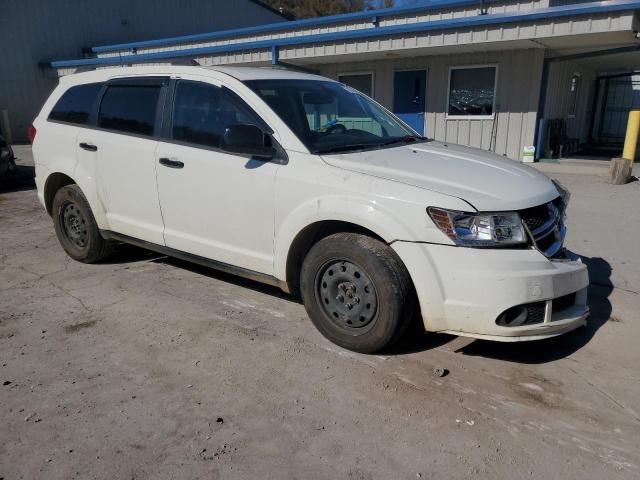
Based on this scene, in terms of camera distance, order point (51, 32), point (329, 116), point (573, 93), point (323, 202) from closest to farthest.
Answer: point (323, 202)
point (329, 116)
point (573, 93)
point (51, 32)

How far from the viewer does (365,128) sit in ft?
13.9

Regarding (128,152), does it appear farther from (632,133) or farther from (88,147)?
(632,133)

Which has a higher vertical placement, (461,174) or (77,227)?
(461,174)

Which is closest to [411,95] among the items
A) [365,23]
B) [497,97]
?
[497,97]

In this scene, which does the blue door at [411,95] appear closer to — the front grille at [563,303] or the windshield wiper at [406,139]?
the windshield wiper at [406,139]

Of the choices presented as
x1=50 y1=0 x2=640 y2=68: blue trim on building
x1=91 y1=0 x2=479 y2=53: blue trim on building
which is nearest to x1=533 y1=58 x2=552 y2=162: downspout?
x1=50 y1=0 x2=640 y2=68: blue trim on building

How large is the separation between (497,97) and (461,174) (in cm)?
1052

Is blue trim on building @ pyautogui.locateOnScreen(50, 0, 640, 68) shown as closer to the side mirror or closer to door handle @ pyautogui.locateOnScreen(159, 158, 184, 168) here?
the side mirror

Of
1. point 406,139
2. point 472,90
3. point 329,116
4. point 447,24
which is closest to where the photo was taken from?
point 329,116

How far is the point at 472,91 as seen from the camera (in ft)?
43.4

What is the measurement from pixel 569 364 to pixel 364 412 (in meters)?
1.51

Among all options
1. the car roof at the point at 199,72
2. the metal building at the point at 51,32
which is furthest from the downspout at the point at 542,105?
the metal building at the point at 51,32

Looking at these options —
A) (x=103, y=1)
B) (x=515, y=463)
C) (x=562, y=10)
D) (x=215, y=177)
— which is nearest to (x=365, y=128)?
(x=215, y=177)

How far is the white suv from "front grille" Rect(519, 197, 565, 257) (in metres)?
0.01
